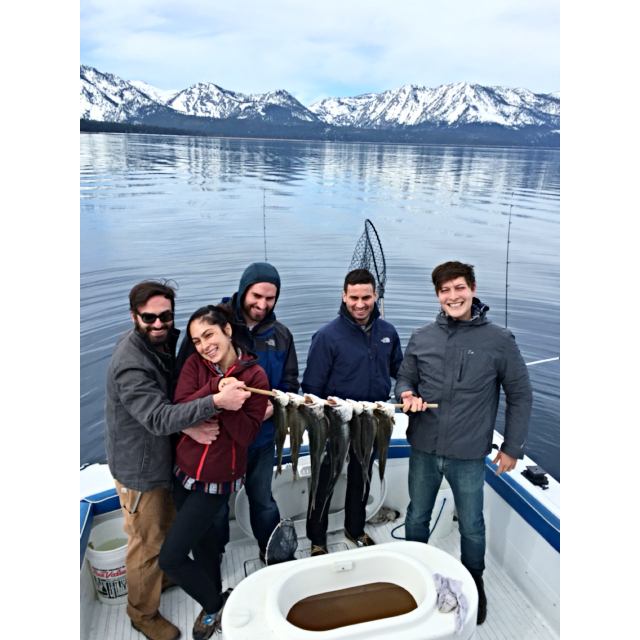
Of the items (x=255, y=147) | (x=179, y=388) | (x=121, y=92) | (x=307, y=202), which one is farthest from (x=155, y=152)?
(x=179, y=388)

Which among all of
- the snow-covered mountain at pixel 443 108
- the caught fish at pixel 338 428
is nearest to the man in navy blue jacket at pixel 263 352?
the caught fish at pixel 338 428

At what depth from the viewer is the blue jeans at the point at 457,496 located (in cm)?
218

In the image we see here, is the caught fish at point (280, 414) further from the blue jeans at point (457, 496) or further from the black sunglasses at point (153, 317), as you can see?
the blue jeans at point (457, 496)

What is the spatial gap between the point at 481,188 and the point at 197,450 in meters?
25.0

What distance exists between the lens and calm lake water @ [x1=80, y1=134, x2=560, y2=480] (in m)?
9.22

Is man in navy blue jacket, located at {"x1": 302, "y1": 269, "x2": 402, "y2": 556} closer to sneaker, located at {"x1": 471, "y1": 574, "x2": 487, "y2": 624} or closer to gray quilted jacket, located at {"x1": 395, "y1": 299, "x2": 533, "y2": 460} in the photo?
gray quilted jacket, located at {"x1": 395, "y1": 299, "x2": 533, "y2": 460}

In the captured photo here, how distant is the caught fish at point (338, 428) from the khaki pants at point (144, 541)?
0.85 metres

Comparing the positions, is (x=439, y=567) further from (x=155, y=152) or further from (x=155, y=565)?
(x=155, y=152)

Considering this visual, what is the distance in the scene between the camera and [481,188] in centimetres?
2361

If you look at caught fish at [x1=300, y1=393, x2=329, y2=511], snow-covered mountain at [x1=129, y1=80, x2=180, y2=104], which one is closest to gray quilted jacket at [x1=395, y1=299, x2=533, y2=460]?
caught fish at [x1=300, y1=393, x2=329, y2=511]

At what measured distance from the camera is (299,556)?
279cm

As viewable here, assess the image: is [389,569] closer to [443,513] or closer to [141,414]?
[443,513]

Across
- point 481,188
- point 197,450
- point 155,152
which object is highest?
point 155,152

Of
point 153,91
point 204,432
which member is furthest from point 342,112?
point 204,432
